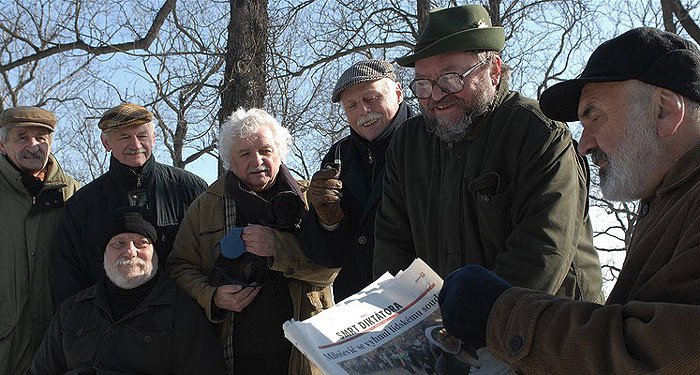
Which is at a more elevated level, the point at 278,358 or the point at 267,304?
the point at 267,304

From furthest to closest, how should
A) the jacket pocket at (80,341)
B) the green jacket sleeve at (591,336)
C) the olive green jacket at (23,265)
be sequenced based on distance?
the olive green jacket at (23,265), the jacket pocket at (80,341), the green jacket sleeve at (591,336)

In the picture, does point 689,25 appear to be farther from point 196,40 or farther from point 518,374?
point 518,374

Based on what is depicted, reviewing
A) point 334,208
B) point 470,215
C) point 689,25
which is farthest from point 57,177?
point 689,25

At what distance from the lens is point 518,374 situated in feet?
5.87

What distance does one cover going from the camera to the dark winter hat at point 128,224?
4137mm

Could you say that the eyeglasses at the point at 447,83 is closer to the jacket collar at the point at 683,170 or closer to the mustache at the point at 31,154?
the jacket collar at the point at 683,170

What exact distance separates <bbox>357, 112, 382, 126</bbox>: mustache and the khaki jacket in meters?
2.15

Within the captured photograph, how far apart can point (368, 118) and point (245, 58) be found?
4183mm

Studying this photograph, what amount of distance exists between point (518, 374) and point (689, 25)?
9926 millimetres

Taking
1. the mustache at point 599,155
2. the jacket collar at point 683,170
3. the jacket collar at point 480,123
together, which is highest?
the jacket collar at point 480,123

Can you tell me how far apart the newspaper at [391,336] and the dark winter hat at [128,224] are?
2.35m

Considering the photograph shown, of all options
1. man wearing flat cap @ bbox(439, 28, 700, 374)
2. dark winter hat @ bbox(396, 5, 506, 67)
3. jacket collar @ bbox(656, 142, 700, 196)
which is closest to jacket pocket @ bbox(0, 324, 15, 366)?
dark winter hat @ bbox(396, 5, 506, 67)

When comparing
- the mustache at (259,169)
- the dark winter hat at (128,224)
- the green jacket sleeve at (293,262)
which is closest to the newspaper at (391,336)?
the green jacket sleeve at (293,262)

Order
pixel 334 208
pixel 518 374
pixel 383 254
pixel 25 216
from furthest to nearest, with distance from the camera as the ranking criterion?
pixel 25 216 < pixel 334 208 < pixel 383 254 < pixel 518 374
